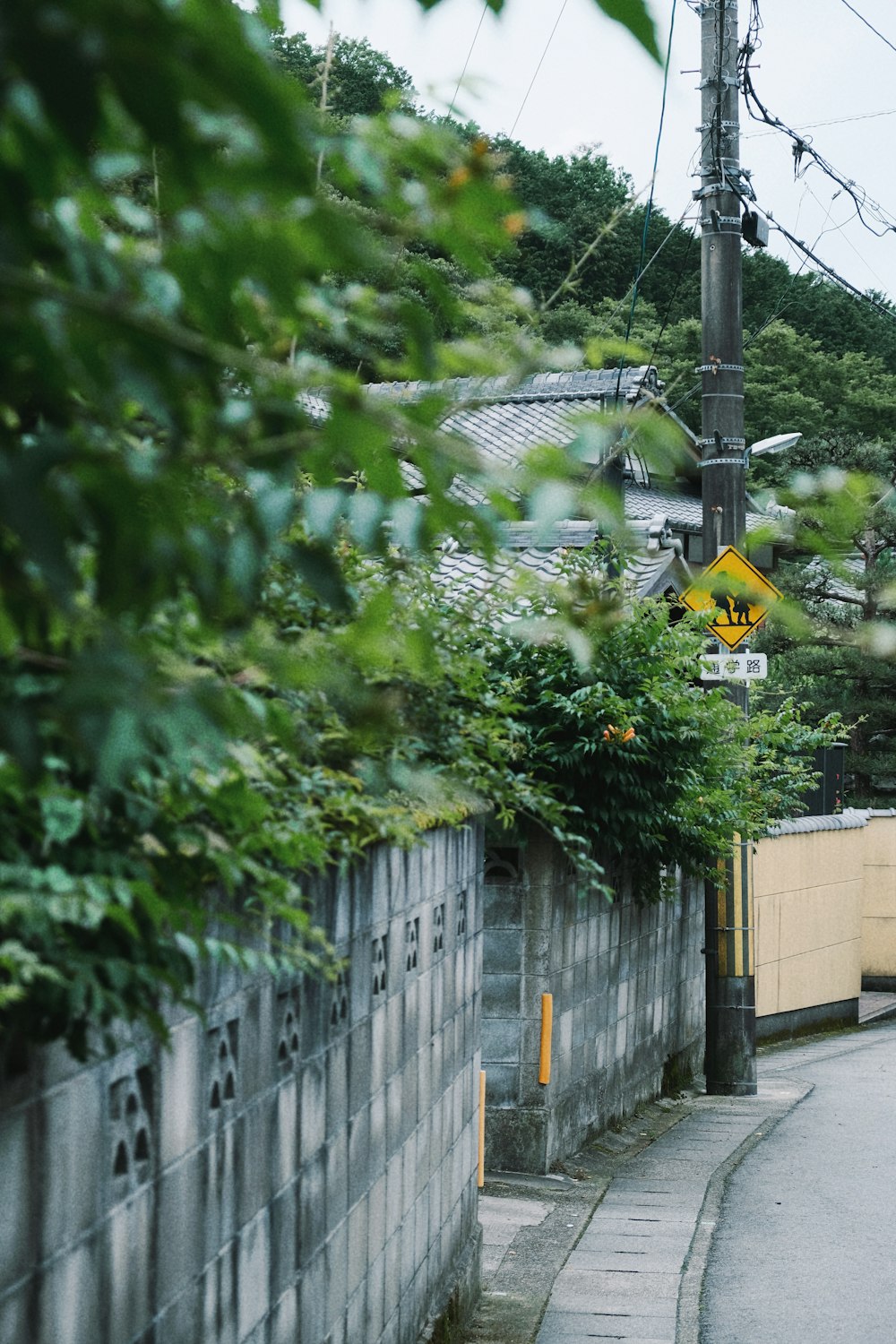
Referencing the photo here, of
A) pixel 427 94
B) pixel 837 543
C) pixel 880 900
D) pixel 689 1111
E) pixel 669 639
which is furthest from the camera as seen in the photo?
pixel 880 900

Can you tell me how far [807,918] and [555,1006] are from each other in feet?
28.3

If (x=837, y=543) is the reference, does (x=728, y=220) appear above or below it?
above

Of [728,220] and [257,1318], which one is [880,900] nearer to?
[728,220]

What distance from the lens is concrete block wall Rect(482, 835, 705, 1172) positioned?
28.2ft

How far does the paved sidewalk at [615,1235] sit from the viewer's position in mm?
6117

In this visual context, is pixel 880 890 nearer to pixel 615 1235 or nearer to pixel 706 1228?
pixel 706 1228

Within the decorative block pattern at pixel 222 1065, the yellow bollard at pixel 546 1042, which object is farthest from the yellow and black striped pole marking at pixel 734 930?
the decorative block pattern at pixel 222 1065

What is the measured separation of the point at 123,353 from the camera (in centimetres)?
117

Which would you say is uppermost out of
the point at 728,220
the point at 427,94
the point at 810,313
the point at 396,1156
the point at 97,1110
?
the point at 810,313

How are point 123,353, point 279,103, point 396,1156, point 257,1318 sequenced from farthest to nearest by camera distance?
point 396,1156
point 257,1318
point 123,353
point 279,103

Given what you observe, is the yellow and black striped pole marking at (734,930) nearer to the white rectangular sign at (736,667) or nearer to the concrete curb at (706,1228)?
the concrete curb at (706,1228)

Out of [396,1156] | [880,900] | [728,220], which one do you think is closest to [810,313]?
[880,900]

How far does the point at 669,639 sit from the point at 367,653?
24.5 ft

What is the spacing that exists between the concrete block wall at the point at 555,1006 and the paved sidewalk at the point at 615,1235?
23 centimetres
